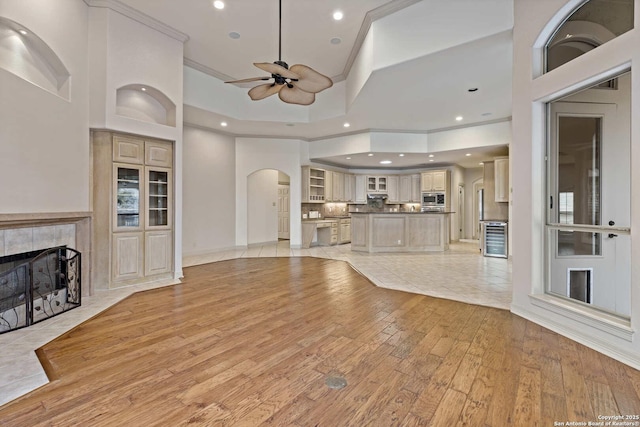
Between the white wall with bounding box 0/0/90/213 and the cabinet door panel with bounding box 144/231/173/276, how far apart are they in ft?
3.25

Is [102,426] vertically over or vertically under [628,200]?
under

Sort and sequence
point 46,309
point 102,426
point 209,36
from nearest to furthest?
→ point 102,426 < point 46,309 < point 209,36

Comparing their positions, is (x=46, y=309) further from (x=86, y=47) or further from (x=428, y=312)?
(x=428, y=312)

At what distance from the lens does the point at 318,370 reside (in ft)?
7.45

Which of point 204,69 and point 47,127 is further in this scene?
point 204,69

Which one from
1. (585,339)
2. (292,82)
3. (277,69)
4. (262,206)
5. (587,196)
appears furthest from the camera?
(262,206)

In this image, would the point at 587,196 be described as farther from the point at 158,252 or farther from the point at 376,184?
the point at 376,184

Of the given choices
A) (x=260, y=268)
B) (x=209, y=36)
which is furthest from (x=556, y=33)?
(x=260, y=268)

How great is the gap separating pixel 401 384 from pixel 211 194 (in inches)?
280

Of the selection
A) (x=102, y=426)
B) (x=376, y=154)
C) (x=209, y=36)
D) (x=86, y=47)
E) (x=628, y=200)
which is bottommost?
(x=102, y=426)

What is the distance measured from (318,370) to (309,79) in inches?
124

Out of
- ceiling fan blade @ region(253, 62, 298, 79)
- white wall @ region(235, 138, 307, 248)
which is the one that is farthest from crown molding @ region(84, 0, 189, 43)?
white wall @ region(235, 138, 307, 248)

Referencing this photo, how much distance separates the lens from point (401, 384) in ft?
6.81

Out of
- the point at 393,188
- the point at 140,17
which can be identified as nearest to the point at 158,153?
the point at 140,17
